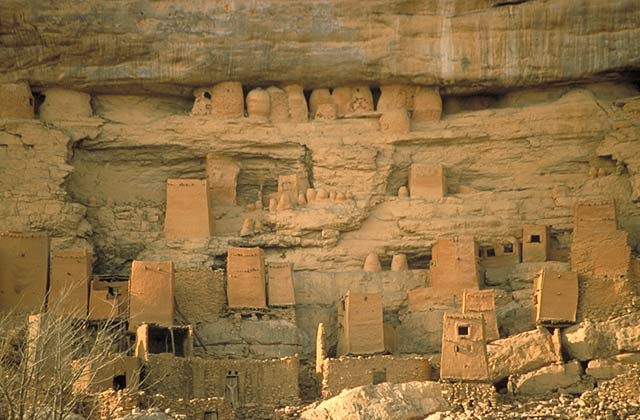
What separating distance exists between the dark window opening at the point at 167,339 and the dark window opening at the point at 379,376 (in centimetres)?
338

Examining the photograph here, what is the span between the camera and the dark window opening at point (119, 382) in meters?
30.4

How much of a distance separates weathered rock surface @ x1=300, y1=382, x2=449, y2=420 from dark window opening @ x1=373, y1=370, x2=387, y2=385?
3.33ft

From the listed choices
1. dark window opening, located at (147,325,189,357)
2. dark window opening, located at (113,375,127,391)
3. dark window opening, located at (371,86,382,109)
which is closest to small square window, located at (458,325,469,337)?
dark window opening, located at (147,325,189,357)

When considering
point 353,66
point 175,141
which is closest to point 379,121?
Answer: point 353,66

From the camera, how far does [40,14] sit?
35188 mm

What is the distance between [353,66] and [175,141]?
11.5 feet

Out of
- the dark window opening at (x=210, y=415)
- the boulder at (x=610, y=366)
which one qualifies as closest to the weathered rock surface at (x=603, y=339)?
the boulder at (x=610, y=366)

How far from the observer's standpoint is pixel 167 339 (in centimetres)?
A: 3250

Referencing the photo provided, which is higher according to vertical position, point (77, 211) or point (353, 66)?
point (353, 66)

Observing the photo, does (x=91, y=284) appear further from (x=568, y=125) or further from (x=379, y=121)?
(x=568, y=125)

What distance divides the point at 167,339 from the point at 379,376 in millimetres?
3758

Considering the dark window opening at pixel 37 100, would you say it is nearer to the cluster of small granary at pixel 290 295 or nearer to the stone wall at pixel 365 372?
the cluster of small granary at pixel 290 295

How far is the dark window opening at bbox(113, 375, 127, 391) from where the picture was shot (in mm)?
30438

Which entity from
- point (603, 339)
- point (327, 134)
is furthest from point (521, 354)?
point (327, 134)
